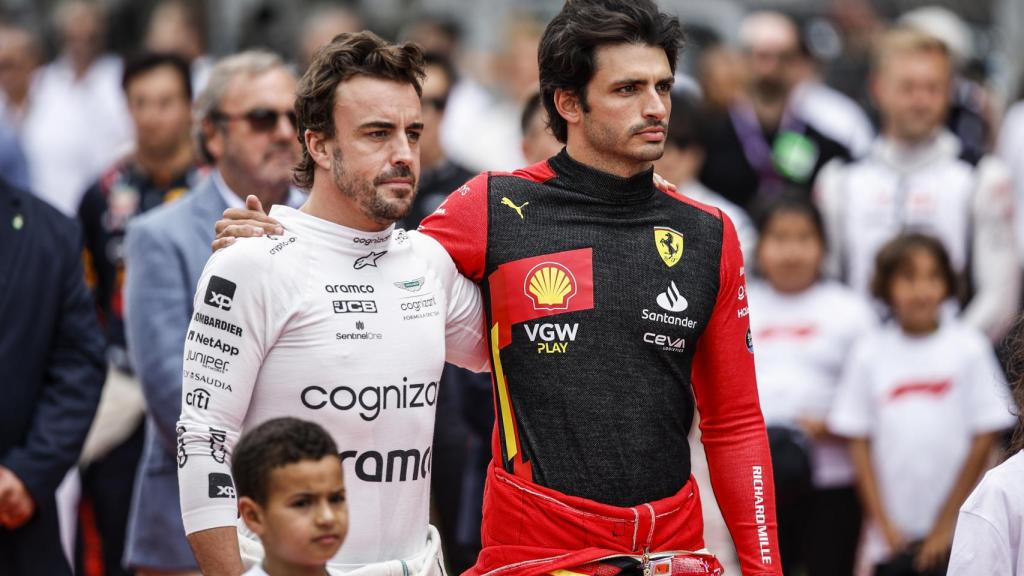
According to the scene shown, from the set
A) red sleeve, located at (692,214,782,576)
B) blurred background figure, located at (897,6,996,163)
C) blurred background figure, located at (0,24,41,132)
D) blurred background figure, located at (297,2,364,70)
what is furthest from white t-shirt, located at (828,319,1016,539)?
blurred background figure, located at (0,24,41,132)

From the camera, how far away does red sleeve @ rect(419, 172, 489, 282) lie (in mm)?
5117

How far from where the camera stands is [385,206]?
191 inches

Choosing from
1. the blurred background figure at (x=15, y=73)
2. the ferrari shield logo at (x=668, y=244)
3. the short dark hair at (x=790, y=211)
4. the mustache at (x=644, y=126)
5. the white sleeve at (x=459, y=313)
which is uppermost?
the blurred background figure at (x=15, y=73)

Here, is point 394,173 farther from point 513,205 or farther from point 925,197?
point 925,197

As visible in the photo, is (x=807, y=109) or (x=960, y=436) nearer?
(x=960, y=436)

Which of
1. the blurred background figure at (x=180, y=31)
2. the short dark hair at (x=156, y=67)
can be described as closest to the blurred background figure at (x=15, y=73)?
the blurred background figure at (x=180, y=31)

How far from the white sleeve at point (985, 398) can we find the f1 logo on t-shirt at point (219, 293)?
479cm

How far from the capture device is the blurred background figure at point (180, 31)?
14102mm

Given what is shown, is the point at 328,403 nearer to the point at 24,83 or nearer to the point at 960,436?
the point at 960,436

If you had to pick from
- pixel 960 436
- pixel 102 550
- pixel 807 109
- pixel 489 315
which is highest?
pixel 807 109

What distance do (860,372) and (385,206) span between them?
4375 mm

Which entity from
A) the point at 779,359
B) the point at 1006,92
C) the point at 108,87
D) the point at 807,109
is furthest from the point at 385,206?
the point at 108,87

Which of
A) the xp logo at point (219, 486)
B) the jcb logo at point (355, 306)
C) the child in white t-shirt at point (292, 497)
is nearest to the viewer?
the child in white t-shirt at point (292, 497)

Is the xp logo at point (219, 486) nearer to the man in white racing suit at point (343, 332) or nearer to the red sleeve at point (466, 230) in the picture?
the man in white racing suit at point (343, 332)
